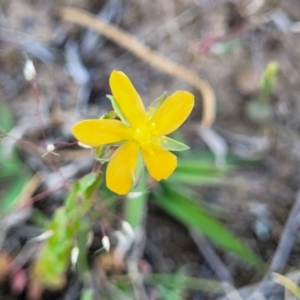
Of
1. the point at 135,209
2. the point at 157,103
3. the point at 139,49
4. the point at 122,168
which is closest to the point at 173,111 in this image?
the point at 157,103

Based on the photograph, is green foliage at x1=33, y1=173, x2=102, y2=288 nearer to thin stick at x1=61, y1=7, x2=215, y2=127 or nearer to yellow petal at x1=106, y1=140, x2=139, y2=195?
yellow petal at x1=106, y1=140, x2=139, y2=195

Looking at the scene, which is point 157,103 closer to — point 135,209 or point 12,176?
point 135,209

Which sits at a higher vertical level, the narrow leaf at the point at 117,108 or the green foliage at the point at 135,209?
the narrow leaf at the point at 117,108

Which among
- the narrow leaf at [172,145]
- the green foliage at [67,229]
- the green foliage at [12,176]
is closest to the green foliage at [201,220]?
→ the green foliage at [67,229]

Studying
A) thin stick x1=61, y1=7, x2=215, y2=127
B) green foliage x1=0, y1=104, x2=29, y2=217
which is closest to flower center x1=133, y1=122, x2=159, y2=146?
green foliage x1=0, y1=104, x2=29, y2=217

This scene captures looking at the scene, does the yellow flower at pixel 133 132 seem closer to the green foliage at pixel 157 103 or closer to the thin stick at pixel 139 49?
the green foliage at pixel 157 103

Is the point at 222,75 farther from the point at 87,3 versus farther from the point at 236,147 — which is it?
the point at 87,3

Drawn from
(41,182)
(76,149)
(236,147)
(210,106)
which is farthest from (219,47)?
(41,182)
